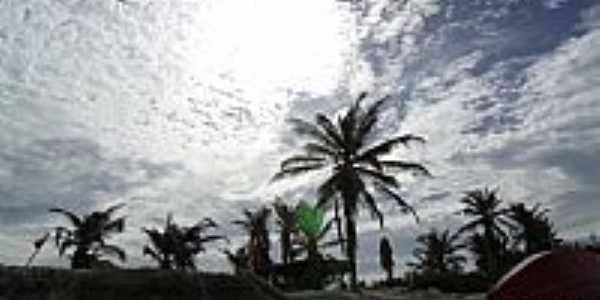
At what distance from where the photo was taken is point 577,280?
8906 mm

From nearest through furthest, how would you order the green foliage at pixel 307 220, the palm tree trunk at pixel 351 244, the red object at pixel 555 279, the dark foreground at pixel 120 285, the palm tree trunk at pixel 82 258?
1. the red object at pixel 555 279
2. the dark foreground at pixel 120 285
3. the palm tree trunk at pixel 351 244
4. the palm tree trunk at pixel 82 258
5. the green foliage at pixel 307 220

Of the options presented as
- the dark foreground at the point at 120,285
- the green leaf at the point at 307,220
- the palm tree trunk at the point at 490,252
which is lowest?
the dark foreground at the point at 120,285

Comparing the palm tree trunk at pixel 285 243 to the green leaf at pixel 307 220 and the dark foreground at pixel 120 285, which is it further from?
the dark foreground at pixel 120 285

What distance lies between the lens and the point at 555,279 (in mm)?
9016

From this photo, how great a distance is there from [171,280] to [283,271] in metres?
18.8

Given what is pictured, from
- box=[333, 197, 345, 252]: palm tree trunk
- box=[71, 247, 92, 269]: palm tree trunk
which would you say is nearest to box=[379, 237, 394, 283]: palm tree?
box=[333, 197, 345, 252]: palm tree trunk

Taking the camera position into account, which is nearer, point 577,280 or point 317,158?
point 577,280

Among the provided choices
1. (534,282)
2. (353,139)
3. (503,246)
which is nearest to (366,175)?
(353,139)

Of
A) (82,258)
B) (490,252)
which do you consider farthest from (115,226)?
(490,252)

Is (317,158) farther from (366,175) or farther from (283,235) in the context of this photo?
(283,235)

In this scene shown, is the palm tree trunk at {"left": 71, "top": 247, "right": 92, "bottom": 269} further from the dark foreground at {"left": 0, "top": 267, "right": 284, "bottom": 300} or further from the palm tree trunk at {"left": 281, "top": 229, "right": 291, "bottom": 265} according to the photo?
the dark foreground at {"left": 0, "top": 267, "right": 284, "bottom": 300}

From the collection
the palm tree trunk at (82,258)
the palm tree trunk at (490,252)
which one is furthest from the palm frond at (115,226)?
the palm tree trunk at (490,252)

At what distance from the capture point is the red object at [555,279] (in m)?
8.81

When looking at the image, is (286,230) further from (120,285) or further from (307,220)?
(120,285)
